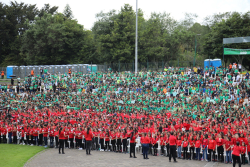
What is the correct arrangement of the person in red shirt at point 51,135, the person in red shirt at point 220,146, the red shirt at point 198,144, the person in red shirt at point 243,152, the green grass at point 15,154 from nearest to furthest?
1. the person in red shirt at point 243,152
2. the person in red shirt at point 220,146
3. the red shirt at point 198,144
4. the green grass at point 15,154
5. the person in red shirt at point 51,135

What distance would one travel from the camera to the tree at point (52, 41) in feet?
192

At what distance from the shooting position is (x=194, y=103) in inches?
921

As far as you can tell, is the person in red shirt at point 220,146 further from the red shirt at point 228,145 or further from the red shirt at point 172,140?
the red shirt at point 172,140

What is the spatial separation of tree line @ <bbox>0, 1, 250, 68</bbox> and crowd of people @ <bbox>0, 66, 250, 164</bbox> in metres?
13.5

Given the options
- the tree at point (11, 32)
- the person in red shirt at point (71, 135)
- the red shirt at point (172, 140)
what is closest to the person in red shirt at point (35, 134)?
the person in red shirt at point (71, 135)

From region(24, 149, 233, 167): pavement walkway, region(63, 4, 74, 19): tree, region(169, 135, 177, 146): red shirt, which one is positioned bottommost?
region(24, 149, 233, 167): pavement walkway

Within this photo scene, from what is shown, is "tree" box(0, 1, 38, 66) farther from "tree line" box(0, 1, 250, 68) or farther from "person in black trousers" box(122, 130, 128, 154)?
"person in black trousers" box(122, 130, 128, 154)

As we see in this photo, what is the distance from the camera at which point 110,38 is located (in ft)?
164

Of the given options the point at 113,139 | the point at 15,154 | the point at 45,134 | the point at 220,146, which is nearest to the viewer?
the point at 220,146

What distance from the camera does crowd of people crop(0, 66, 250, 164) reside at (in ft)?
49.6

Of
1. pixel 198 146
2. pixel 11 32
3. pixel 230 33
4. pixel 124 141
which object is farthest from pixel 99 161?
pixel 11 32

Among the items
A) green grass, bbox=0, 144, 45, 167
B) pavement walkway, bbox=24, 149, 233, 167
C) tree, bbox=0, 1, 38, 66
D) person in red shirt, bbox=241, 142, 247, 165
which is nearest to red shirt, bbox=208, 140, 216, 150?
pavement walkway, bbox=24, 149, 233, 167

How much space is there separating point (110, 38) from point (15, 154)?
3505cm

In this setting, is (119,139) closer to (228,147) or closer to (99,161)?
(99,161)
